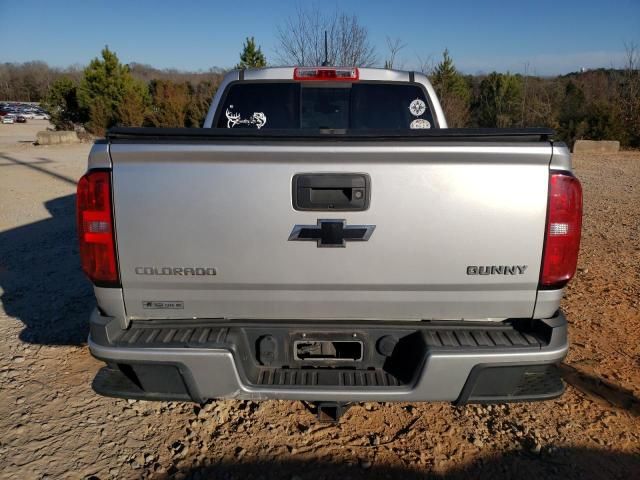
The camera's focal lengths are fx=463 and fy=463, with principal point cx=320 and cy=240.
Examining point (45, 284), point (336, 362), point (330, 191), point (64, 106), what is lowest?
point (45, 284)

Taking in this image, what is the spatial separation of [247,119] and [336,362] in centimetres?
211

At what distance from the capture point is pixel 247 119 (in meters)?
3.58

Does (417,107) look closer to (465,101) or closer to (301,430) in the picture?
(301,430)

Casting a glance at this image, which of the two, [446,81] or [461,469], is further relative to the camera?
[446,81]

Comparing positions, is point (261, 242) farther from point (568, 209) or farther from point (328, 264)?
point (568, 209)

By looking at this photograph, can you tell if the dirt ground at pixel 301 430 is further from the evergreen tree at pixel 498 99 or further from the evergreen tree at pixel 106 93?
the evergreen tree at pixel 106 93

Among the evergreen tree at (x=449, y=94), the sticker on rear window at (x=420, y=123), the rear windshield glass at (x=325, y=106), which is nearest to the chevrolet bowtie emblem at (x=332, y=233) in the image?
the rear windshield glass at (x=325, y=106)

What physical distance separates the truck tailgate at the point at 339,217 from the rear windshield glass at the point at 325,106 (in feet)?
5.22

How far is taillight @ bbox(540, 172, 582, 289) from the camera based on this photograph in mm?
2057

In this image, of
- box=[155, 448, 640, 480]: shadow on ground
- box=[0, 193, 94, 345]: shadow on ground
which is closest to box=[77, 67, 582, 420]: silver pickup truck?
box=[155, 448, 640, 480]: shadow on ground

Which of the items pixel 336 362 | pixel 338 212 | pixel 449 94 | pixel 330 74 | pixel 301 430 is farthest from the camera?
pixel 449 94

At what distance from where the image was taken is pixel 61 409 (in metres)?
2.96

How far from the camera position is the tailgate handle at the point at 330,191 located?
2.07 m

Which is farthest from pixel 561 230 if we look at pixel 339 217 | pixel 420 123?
pixel 420 123
